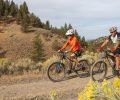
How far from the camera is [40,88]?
13438 mm

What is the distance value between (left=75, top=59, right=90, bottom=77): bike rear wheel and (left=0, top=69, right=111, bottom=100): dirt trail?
40 cm

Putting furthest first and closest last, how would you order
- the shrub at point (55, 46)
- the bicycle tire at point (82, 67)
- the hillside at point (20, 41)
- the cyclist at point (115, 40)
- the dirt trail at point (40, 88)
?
the shrub at point (55, 46)
the hillside at point (20, 41)
the bicycle tire at point (82, 67)
the cyclist at point (115, 40)
the dirt trail at point (40, 88)

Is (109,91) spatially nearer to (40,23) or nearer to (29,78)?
(29,78)

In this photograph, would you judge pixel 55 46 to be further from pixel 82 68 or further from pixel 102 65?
pixel 102 65

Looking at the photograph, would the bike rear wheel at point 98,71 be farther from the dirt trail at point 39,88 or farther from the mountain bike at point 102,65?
the dirt trail at point 39,88

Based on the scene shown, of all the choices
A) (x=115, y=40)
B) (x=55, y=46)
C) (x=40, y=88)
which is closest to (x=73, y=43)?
(x=115, y=40)

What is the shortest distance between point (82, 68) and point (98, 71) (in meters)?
1.28

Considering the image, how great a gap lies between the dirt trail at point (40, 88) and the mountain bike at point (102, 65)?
432 millimetres

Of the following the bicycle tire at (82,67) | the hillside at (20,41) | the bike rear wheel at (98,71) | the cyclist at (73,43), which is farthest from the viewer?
the hillside at (20,41)

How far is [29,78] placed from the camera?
15508 mm

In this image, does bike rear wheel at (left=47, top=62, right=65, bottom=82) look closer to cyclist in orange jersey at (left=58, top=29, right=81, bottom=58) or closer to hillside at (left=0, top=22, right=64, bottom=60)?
cyclist in orange jersey at (left=58, top=29, right=81, bottom=58)

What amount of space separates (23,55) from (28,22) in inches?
539

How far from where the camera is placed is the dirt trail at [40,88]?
40.6 ft

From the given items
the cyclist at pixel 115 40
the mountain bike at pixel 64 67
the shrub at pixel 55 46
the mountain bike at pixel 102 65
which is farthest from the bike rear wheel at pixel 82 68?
the shrub at pixel 55 46
